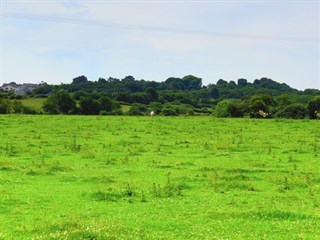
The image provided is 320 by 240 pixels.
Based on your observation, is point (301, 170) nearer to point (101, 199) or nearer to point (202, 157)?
point (202, 157)

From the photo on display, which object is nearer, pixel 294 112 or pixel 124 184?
pixel 124 184

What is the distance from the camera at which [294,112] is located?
73125 millimetres

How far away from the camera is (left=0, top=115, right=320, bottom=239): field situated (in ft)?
39.8

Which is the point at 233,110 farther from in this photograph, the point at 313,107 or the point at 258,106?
the point at 313,107

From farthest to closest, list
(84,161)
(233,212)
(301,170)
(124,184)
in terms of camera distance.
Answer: (84,161)
(301,170)
(124,184)
(233,212)

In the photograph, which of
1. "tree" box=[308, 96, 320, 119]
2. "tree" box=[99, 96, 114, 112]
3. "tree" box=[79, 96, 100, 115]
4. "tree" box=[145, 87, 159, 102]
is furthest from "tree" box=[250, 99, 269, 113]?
"tree" box=[145, 87, 159, 102]

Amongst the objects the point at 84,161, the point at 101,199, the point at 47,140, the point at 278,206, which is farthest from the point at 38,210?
the point at 47,140

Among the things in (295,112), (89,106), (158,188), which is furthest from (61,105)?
(158,188)

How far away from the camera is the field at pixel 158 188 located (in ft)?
39.8

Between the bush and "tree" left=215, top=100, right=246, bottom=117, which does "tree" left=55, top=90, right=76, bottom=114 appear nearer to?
the bush

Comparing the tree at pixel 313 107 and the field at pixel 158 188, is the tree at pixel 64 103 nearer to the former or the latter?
the tree at pixel 313 107

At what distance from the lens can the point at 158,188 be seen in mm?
17734

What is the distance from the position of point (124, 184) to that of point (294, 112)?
59.3 meters

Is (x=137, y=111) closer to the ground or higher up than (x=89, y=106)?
closer to the ground
